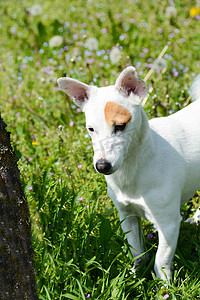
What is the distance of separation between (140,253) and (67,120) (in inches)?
77.1

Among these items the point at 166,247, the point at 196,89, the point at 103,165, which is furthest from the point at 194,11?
the point at 103,165

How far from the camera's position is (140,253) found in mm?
2910

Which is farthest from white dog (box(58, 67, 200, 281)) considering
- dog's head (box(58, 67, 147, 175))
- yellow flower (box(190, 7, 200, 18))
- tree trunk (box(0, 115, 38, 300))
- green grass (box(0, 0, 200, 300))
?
yellow flower (box(190, 7, 200, 18))

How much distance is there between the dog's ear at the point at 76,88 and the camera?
2482 millimetres

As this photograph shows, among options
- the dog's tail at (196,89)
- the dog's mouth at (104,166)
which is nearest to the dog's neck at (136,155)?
the dog's mouth at (104,166)

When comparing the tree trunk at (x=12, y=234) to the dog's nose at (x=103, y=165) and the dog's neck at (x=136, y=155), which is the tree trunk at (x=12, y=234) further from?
the dog's neck at (x=136, y=155)

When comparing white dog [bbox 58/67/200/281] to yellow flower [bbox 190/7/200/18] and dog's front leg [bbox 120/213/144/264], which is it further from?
yellow flower [bbox 190/7/200/18]

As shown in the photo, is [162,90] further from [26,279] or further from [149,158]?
[26,279]

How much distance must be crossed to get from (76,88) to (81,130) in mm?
1683

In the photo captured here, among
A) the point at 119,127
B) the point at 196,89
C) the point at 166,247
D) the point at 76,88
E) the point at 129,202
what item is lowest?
the point at 166,247

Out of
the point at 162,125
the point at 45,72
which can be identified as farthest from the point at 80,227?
the point at 45,72

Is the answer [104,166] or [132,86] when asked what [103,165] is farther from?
[132,86]

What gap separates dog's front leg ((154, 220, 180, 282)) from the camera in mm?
2629

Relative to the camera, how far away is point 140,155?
253 cm
